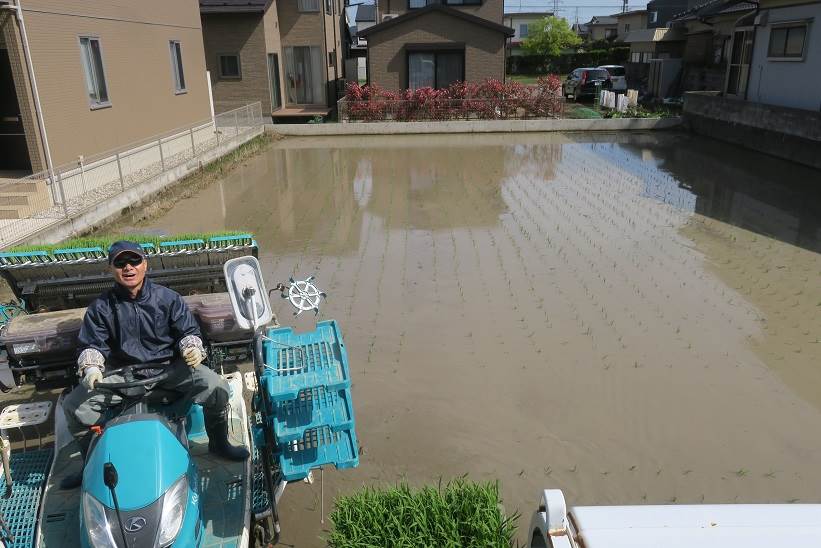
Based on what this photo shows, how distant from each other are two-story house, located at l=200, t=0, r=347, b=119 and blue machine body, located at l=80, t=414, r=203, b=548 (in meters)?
18.9

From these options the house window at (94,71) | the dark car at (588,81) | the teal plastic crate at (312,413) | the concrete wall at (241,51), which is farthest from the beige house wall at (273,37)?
the teal plastic crate at (312,413)

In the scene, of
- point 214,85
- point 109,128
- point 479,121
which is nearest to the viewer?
point 109,128

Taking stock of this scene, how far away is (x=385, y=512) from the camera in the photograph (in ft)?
9.04

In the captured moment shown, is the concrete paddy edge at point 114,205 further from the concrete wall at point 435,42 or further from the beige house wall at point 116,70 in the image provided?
the concrete wall at point 435,42

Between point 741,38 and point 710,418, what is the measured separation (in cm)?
1689

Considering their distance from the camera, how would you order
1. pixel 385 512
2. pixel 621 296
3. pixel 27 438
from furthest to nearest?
pixel 621 296, pixel 27 438, pixel 385 512

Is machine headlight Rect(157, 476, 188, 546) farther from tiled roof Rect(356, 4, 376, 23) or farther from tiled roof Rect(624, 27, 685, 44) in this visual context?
tiled roof Rect(356, 4, 376, 23)

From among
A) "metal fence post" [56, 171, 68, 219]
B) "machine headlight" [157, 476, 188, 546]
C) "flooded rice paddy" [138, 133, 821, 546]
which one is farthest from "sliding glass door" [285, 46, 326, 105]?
"machine headlight" [157, 476, 188, 546]

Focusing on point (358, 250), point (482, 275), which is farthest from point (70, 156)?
point (482, 275)

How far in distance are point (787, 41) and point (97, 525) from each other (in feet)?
56.6

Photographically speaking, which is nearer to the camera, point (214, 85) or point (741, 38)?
point (741, 38)

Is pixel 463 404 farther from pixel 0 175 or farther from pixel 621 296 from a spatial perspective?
pixel 0 175

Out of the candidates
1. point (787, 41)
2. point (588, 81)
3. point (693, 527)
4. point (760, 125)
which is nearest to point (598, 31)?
point (588, 81)

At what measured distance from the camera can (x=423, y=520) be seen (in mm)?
2666
